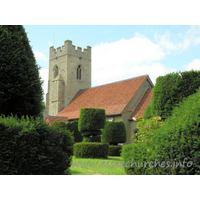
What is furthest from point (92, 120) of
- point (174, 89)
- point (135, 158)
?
point (135, 158)

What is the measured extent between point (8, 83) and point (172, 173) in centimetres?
561

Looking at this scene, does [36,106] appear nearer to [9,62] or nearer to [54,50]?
[9,62]

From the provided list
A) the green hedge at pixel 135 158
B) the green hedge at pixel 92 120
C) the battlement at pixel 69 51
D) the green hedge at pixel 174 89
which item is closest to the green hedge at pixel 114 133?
the green hedge at pixel 92 120

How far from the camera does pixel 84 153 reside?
50.0ft

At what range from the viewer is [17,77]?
7.45m

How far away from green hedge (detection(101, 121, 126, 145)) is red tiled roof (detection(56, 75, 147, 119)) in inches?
179

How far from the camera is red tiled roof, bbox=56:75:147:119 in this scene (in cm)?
2516

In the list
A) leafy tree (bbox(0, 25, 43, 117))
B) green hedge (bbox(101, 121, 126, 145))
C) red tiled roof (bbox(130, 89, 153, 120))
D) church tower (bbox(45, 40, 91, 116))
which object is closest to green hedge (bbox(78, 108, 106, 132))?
green hedge (bbox(101, 121, 126, 145))

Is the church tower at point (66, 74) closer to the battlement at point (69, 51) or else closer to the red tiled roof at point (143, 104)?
the battlement at point (69, 51)

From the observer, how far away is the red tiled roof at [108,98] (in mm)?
25156

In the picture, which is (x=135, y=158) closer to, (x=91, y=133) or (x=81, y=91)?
(x=91, y=133)

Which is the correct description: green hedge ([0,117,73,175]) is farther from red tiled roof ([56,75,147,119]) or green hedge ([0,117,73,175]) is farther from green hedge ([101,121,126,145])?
red tiled roof ([56,75,147,119])

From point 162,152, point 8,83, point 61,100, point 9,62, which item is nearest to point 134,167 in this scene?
point 162,152

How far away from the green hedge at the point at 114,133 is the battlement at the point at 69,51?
20.7 m
